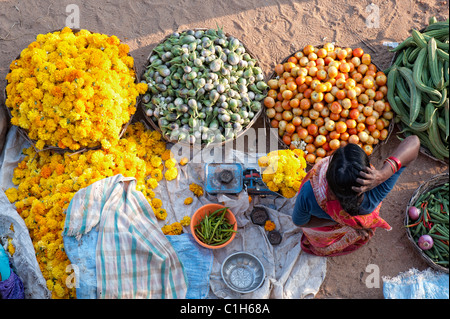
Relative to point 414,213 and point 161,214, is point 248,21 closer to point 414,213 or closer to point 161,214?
point 161,214

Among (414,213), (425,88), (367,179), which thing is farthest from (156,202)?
(425,88)

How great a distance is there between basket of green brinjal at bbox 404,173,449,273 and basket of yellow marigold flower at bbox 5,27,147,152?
346cm

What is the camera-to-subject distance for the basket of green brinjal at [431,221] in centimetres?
420

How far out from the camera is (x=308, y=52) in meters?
4.86

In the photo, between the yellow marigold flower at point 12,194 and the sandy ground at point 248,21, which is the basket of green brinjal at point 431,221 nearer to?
the sandy ground at point 248,21

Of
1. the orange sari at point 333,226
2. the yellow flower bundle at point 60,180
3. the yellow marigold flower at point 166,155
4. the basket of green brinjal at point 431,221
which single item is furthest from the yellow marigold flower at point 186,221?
the basket of green brinjal at point 431,221

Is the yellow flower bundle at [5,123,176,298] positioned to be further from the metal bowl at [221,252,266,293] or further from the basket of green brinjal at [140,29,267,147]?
the metal bowl at [221,252,266,293]

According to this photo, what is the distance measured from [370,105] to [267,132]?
1.32 meters

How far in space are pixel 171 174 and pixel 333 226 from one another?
6.51 feet

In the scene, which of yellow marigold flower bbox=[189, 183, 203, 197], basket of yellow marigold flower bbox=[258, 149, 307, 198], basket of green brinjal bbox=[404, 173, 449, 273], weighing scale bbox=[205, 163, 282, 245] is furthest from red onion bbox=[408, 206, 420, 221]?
yellow marigold flower bbox=[189, 183, 203, 197]

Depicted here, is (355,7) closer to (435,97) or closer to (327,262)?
(435,97)

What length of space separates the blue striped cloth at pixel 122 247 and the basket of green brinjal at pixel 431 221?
8.69 ft

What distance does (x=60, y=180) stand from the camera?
13.8ft
